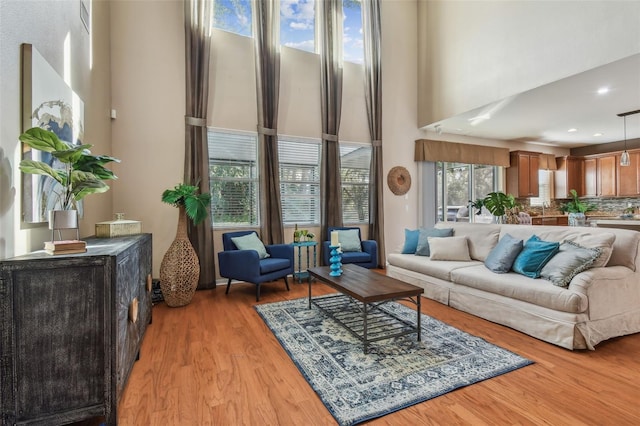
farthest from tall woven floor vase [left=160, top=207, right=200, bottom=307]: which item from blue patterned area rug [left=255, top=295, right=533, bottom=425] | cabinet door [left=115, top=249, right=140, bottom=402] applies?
cabinet door [left=115, top=249, right=140, bottom=402]

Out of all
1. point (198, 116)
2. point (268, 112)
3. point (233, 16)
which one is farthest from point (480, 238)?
point (233, 16)

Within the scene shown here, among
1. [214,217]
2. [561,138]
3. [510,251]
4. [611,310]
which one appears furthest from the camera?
[561,138]

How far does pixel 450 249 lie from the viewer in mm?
3812

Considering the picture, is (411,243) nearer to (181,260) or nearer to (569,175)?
(181,260)

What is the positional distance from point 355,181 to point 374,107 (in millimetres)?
1440

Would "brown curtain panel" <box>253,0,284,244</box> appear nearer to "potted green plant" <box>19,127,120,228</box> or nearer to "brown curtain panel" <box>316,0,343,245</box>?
"brown curtain panel" <box>316,0,343,245</box>

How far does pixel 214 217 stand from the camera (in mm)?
4613

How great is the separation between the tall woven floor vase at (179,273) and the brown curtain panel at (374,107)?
3.24m

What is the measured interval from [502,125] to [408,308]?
14.9 feet

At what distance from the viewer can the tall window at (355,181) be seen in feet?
18.3

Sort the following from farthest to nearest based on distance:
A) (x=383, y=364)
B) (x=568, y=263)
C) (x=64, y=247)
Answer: (x=568, y=263) < (x=383, y=364) < (x=64, y=247)

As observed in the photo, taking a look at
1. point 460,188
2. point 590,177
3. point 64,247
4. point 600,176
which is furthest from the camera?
point 590,177

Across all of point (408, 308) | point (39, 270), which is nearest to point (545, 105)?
point (408, 308)

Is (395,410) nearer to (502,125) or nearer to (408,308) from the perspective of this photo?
(408,308)
